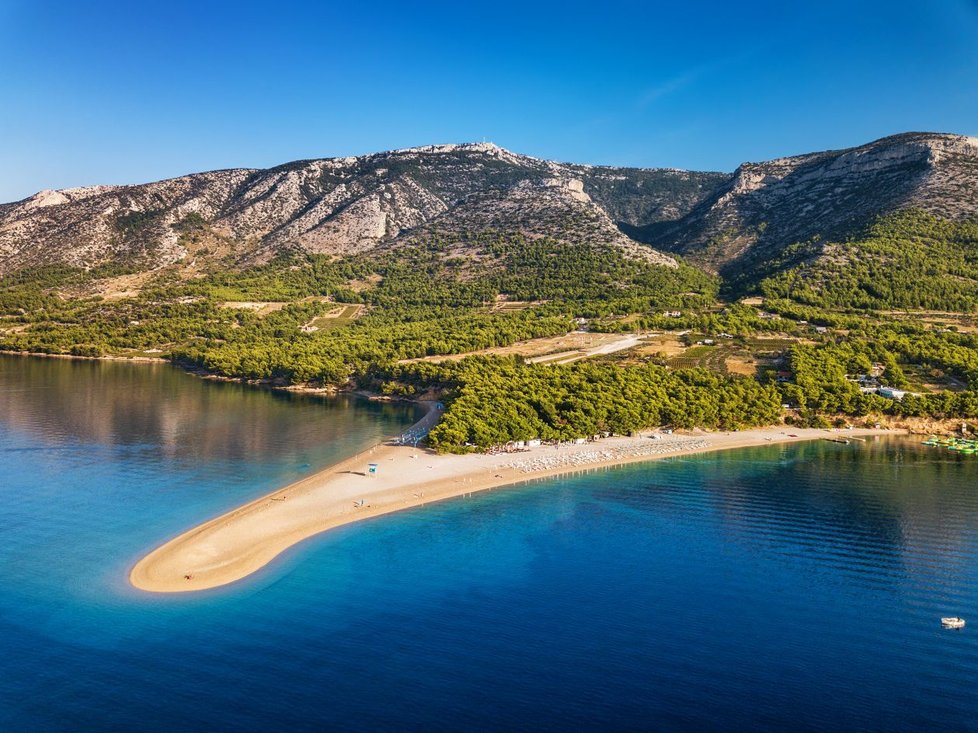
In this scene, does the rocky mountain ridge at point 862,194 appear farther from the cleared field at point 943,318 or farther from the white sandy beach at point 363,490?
the white sandy beach at point 363,490

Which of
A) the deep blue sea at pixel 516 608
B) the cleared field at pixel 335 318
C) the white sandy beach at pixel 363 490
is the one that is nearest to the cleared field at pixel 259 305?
the cleared field at pixel 335 318

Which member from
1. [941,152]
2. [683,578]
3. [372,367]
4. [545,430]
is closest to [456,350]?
[372,367]

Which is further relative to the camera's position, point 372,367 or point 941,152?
point 941,152

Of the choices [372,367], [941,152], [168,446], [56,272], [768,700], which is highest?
[941,152]

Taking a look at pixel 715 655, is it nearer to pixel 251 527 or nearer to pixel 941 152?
pixel 251 527

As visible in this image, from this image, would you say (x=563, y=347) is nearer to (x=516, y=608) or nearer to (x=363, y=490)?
(x=363, y=490)
